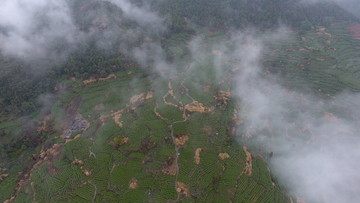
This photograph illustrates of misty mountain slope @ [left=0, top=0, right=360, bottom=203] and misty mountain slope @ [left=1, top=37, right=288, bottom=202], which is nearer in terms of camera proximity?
misty mountain slope @ [left=1, top=37, right=288, bottom=202]

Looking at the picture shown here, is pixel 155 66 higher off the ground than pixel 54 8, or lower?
lower

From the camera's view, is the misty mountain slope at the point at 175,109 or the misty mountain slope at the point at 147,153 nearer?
the misty mountain slope at the point at 147,153

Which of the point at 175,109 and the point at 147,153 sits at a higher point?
the point at 175,109

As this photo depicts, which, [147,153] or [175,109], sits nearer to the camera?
[147,153]

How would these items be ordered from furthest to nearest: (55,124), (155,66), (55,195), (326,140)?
1. (155,66)
2. (55,124)
3. (326,140)
4. (55,195)

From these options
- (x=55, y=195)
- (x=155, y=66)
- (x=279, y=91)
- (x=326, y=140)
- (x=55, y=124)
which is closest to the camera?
(x=55, y=195)

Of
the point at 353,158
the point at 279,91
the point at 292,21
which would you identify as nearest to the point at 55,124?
the point at 279,91

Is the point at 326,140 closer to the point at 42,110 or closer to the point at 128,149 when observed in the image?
the point at 128,149

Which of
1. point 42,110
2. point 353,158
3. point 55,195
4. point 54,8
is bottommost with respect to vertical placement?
point 353,158
